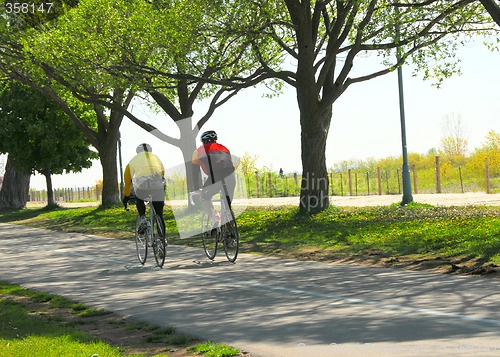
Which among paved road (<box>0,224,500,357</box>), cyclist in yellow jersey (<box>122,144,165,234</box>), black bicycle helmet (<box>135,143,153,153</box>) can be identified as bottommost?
paved road (<box>0,224,500,357</box>)

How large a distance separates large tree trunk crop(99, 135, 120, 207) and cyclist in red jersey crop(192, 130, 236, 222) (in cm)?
2676

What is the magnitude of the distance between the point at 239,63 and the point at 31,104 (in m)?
17.7

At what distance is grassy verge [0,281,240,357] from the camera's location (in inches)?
323

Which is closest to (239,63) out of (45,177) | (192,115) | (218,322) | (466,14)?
(192,115)

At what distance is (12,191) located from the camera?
54031mm

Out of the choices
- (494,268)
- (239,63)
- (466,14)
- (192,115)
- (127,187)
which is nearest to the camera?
(494,268)

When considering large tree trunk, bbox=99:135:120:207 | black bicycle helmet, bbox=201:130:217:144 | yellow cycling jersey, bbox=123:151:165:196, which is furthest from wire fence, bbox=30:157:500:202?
black bicycle helmet, bbox=201:130:217:144

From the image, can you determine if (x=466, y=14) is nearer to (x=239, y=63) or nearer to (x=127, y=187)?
(x=239, y=63)

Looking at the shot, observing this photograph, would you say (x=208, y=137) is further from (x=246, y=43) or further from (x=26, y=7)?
(x=26, y=7)

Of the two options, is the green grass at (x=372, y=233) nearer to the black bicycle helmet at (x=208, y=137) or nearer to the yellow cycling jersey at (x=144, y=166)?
the black bicycle helmet at (x=208, y=137)

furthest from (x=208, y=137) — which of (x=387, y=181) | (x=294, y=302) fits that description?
(x=387, y=181)

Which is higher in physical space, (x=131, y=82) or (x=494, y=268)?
(x=131, y=82)

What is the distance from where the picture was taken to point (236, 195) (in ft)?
51.7

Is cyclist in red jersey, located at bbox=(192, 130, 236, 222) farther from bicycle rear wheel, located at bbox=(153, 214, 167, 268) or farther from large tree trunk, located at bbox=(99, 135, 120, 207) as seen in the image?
large tree trunk, located at bbox=(99, 135, 120, 207)
